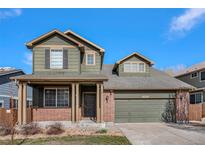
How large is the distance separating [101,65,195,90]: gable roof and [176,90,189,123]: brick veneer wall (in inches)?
21.5

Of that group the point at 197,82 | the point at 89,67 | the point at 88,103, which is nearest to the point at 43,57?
the point at 89,67

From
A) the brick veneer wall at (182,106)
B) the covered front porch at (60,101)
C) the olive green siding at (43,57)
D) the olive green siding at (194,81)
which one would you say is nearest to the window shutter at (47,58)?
the olive green siding at (43,57)

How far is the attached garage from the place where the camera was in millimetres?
19812

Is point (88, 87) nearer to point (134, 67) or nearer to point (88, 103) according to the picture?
point (88, 103)

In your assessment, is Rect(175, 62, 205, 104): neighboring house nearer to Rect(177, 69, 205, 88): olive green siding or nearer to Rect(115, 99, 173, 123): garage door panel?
Rect(177, 69, 205, 88): olive green siding

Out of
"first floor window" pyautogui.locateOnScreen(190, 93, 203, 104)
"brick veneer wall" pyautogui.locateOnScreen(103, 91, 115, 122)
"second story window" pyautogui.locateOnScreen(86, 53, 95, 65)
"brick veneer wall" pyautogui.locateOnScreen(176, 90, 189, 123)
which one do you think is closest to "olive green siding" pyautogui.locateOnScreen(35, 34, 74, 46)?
"second story window" pyautogui.locateOnScreen(86, 53, 95, 65)

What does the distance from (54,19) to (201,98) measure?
1652cm

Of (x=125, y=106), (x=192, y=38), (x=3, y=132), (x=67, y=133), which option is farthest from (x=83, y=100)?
(x=192, y=38)

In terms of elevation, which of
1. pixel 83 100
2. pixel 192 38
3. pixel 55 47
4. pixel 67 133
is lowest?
pixel 67 133

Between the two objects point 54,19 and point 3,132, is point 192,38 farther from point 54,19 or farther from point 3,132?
point 3,132

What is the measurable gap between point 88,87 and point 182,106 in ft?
Answer: 24.9

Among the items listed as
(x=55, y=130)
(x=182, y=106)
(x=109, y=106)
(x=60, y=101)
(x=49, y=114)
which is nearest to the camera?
(x=55, y=130)

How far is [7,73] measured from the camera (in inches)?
998

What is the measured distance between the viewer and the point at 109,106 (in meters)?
19.5
